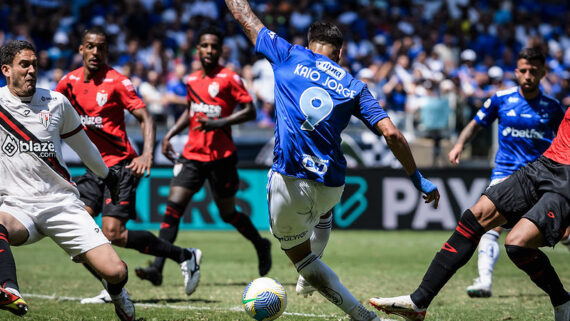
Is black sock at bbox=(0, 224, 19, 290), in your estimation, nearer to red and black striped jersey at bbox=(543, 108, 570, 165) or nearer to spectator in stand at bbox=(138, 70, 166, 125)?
red and black striped jersey at bbox=(543, 108, 570, 165)

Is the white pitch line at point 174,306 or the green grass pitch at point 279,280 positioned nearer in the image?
the white pitch line at point 174,306

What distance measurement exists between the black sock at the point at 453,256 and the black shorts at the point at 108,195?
3365 mm

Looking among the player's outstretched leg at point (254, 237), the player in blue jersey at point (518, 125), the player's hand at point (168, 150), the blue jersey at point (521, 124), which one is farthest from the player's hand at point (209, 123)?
the blue jersey at point (521, 124)

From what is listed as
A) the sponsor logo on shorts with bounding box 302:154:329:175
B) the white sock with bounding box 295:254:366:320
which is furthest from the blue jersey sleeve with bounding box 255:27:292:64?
the white sock with bounding box 295:254:366:320

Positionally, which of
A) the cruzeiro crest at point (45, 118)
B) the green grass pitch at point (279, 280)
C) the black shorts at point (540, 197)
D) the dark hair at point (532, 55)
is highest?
the dark hair at point (532, 55)

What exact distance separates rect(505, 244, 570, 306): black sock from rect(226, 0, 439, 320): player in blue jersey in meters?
0.86

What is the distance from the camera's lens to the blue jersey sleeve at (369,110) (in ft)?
18.4

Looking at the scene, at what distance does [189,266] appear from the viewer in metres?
8.17

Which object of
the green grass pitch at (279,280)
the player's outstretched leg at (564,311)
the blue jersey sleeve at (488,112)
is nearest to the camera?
the player's outstretched leg at (564,311)

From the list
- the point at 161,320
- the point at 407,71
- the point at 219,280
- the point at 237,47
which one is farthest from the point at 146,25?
the point at 161,320

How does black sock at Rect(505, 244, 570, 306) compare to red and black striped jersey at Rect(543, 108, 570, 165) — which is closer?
black sock at Rect(505, 244, 570, 306)

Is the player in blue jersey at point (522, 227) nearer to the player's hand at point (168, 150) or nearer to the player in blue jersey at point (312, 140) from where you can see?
the player in blue jersey at point (312, 140)

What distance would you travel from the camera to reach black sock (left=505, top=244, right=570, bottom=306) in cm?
604

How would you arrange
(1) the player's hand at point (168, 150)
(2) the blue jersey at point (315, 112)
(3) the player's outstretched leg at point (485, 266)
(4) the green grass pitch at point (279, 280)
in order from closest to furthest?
(2) the blue jersey at point (315, 112), (4) the green grass pitch at point (279, 280), (3) the player's outstretched leg at point (485, 266), (1) the player's hand at point (168, 150)
